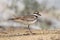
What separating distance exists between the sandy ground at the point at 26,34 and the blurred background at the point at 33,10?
0.13 feet

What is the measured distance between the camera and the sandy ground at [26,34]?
1325 mm

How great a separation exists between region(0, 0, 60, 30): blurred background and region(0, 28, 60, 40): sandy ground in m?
0.04

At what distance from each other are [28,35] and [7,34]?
19cm

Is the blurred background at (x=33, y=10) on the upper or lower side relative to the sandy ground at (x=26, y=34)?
upper

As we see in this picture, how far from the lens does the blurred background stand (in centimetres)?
133

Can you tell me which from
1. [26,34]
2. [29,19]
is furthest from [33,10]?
[26,34]

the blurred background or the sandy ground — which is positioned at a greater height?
the blurred background

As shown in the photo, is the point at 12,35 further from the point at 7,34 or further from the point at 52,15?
the point at 52,15

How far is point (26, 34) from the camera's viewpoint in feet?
4.48

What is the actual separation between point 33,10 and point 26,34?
8.8 inches

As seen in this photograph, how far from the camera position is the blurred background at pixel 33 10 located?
1.33 m

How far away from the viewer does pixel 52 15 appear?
4.63ft

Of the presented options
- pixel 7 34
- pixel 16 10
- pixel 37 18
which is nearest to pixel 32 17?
pixel 37 18

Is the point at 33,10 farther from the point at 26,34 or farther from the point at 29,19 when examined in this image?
the point at 26,34
